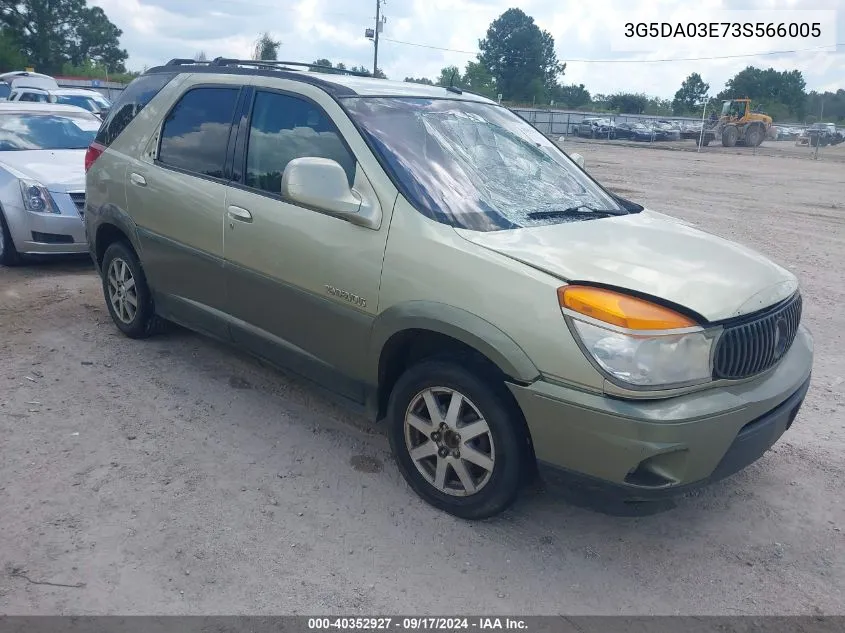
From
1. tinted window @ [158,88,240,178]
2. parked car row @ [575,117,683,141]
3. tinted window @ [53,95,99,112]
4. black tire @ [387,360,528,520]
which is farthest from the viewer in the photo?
parked car row @ [575,117,683,141]

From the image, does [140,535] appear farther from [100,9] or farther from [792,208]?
[100,9]

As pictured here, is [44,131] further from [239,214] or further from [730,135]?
[730,135]

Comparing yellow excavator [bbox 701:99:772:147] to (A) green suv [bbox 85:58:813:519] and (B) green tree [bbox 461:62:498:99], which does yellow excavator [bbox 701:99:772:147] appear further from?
(B) green tree [bbox 461:62:498:99]

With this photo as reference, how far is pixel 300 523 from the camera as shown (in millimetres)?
3244

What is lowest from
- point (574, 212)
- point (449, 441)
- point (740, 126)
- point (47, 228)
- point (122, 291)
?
point (449, 441)

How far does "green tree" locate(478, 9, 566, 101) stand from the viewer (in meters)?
95.2

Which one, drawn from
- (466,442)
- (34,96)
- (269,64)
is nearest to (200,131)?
(269,64)

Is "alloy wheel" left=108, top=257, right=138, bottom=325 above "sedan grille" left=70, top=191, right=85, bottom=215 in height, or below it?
below

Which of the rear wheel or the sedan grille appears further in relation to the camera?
the rear wheel

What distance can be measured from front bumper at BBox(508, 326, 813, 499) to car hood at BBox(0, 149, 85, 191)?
622cm

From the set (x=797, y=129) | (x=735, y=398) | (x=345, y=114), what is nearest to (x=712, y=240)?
(x=735, y=398)

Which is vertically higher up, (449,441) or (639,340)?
(639,340)

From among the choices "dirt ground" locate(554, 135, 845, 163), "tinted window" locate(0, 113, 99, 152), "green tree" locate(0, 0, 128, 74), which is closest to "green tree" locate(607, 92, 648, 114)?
"dirt ground" locate(554, 135, 845, 163)

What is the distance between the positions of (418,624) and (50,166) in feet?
23.1
